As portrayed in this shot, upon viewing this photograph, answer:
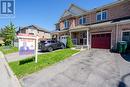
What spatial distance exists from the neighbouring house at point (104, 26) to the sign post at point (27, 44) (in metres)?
9.72

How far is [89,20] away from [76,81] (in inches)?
682

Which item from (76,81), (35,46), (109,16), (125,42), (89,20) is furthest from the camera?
(89,20)

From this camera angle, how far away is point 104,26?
63.3 ft

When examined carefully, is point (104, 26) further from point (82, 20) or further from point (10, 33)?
point (10, 33)

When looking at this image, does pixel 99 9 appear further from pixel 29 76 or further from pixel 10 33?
pixel 10 33

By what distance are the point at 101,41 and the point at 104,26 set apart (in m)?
2.22

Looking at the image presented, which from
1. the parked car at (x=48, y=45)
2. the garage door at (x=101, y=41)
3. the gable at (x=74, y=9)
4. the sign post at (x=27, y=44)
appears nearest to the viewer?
the sign post at (x=27, y=44)

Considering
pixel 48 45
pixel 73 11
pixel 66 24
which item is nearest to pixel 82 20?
pixel 66 24

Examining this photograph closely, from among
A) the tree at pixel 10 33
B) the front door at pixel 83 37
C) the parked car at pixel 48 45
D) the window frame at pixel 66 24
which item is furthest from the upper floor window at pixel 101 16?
the tree at pixel 10 33

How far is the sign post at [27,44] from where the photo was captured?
1307cm

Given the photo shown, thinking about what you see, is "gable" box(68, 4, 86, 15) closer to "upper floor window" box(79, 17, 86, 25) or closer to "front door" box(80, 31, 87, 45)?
"upper floor window" box(79, 17, 86, 25)

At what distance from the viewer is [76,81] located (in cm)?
818

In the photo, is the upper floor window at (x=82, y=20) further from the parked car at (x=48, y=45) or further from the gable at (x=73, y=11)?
the parked car at (x=48, y=45)

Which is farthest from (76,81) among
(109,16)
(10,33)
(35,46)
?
(10,33)
